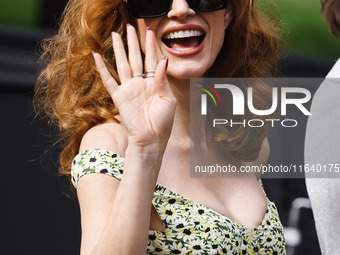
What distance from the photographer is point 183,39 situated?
2.23 m

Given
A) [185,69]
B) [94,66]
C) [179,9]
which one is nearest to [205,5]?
[179,9]

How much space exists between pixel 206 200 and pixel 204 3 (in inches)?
26.1

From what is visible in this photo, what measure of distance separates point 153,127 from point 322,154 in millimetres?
610

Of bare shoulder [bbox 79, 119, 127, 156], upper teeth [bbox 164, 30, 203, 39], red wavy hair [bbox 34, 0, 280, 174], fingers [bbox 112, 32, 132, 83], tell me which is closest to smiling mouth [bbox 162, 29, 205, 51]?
upper teeth [bbox 164, 30, 203, 39]

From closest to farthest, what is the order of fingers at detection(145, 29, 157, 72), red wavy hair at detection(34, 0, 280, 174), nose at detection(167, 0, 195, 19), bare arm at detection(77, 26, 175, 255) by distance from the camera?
bare arm at detection(77, 26, 175, 255), fingers at detection(145, 29, 157, 72), nose at detection(167, 0, 195, 19), red wavy hair at detection(34, 0, 280, 174)

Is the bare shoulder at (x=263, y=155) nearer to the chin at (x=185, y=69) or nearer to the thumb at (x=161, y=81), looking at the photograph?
the chin at (x=185, y=69)

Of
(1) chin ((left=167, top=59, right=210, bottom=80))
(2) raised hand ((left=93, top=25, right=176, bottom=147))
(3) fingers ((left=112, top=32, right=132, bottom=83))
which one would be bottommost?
(2) raised hand ((left=93, top=25, right=176, bottom=147))

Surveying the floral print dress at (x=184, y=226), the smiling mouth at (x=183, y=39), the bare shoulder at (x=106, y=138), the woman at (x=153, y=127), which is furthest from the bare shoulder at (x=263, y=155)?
the bare shoulder at (x=106, y=138)

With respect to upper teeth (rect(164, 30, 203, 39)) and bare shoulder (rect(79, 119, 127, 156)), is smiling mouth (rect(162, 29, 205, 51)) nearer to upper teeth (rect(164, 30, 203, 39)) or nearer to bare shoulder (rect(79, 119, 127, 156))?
upper teeth (rect(164, 30, 203, 39))

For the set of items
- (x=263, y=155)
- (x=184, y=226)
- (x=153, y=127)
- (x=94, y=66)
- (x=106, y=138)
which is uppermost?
(x=94, y=66)

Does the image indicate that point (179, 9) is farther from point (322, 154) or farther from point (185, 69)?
point (322, 154)

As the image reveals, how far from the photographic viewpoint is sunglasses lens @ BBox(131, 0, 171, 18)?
7.04 ft

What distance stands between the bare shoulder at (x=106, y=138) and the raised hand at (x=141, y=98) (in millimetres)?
315

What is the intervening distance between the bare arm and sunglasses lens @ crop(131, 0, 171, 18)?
1.26 ft
